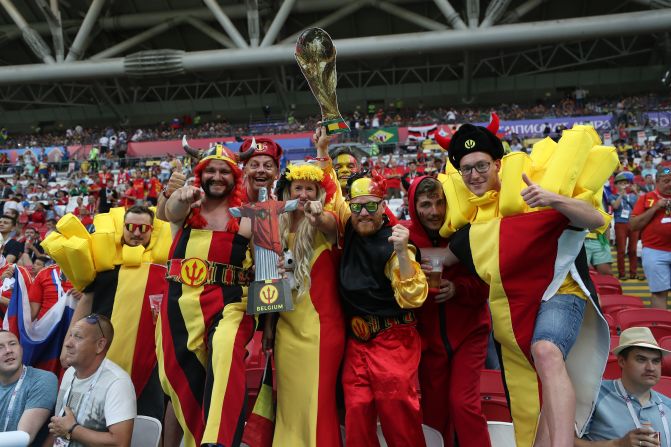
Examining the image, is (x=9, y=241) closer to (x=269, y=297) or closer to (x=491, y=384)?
(x=269, y=297)

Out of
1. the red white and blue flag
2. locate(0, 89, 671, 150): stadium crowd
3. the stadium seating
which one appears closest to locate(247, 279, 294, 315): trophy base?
the red white and blue flag

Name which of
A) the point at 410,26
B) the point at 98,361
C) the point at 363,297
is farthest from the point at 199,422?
the point at 410,26

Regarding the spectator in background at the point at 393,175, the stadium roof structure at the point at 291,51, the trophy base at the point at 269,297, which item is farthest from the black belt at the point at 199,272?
the stadium roof structure at the point at 291,51

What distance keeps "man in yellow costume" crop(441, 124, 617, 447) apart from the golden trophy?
4.77ft

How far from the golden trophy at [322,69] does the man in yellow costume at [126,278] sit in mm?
1482

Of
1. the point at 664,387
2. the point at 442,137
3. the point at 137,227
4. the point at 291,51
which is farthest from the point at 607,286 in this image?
the point at 291,51

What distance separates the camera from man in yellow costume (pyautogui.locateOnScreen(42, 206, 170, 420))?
12.9 feet

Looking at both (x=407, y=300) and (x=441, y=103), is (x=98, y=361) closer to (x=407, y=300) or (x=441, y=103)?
(x=407, y=300)

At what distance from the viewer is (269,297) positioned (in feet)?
10.0

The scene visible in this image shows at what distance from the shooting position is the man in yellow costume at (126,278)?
12.9ft

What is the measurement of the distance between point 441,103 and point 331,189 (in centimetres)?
Answer: 3106

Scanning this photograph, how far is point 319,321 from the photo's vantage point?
3.28 meters

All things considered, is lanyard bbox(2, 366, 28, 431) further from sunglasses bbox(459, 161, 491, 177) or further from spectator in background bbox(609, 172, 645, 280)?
spectator in background bbox(609, 172, 645, 280)

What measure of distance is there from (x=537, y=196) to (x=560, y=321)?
63 cm
